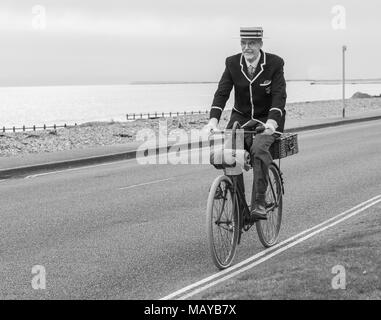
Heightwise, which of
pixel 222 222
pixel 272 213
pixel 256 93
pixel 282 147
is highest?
pixel 256 93

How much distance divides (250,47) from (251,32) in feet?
0.48

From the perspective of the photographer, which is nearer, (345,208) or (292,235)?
(292,235)

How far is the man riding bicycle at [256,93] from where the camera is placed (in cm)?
668

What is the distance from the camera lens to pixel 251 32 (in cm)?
662

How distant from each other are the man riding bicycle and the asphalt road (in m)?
1.21

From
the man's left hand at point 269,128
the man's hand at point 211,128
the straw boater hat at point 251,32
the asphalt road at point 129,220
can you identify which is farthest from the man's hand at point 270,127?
the asphalt road at point 129,220

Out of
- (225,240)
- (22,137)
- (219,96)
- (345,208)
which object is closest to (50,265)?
(225,240)

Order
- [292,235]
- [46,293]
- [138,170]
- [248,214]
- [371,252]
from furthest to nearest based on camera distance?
[138,170] < [292,235] < [248,214] < [371,252] < [46,293]

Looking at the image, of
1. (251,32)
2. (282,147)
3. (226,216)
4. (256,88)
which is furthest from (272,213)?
(251,32)

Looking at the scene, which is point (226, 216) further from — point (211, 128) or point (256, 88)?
point (256, 88)
